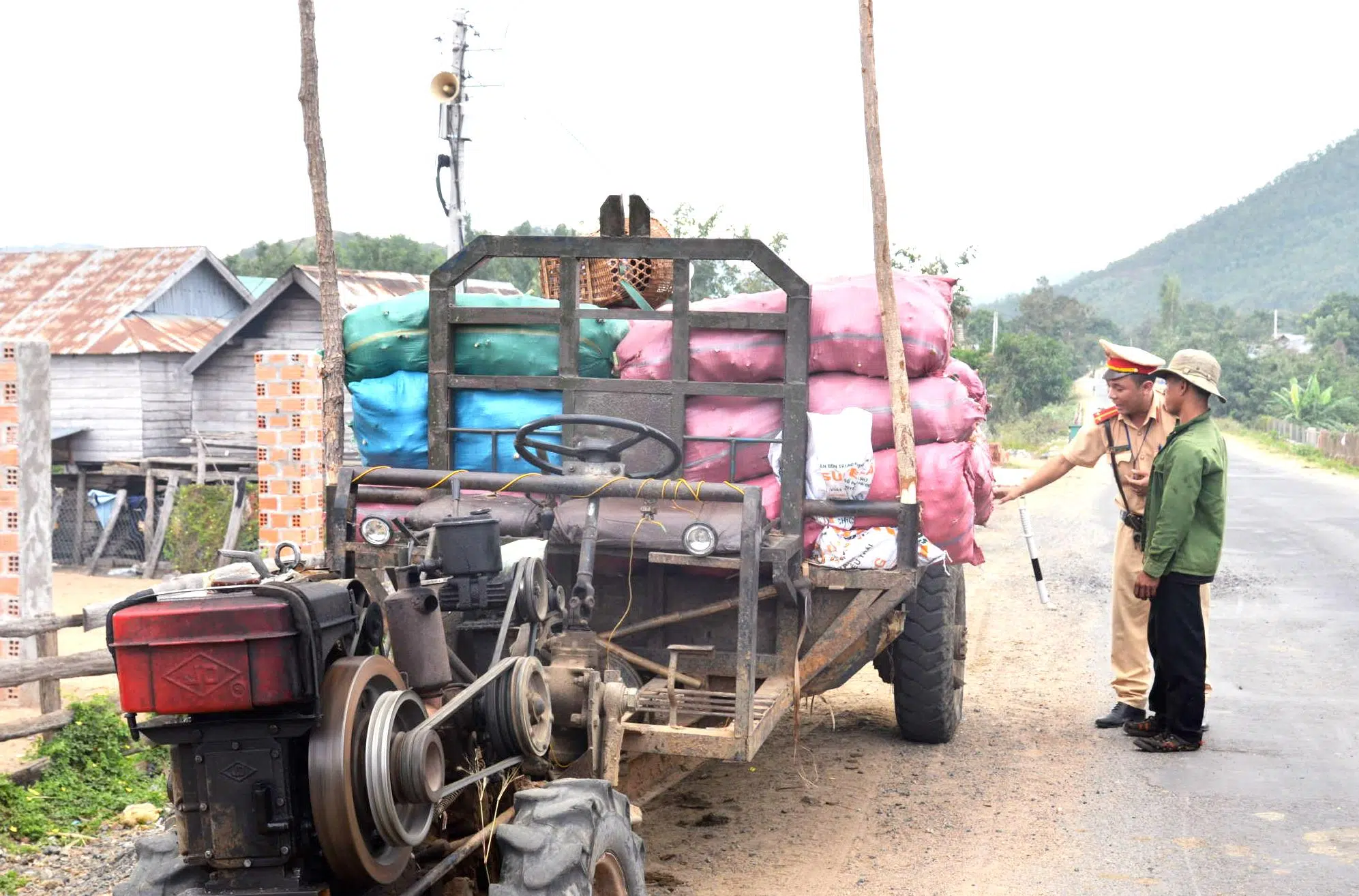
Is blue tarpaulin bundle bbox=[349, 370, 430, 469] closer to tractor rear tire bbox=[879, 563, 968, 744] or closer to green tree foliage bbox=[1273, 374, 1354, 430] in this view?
tractor rear tire bbox=[879, 563, 968, 744]

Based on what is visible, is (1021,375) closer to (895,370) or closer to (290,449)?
(290,449)

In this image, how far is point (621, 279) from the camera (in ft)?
22.0

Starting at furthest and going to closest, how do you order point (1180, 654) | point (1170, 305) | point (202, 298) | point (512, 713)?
1. point (1170, 305)
2. point (202, 298)
3. point (1180, 654)
4. point (512, 713)

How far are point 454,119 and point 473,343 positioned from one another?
43.1 feet

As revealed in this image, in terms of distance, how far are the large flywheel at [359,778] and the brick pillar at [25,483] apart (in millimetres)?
7655

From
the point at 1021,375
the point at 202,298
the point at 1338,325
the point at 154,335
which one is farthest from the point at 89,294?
the point at 1338,325

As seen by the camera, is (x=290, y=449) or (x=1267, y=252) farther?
(x=1267, y=252)

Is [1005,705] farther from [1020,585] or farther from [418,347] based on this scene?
[1020,585]

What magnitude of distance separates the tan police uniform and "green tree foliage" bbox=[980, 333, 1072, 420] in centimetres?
4050

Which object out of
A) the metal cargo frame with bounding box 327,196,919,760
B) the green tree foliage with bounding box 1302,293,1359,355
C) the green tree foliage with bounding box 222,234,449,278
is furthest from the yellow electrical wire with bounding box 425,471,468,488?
the green tree foliage with bounding box 1302,293,1359,355

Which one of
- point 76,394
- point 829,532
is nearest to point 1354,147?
point 76,394

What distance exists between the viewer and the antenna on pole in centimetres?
1777

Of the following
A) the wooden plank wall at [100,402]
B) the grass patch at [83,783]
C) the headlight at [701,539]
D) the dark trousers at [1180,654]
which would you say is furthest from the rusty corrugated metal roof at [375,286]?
the headlight at [701,539]

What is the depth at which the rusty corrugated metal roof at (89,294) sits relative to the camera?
2497 cm
